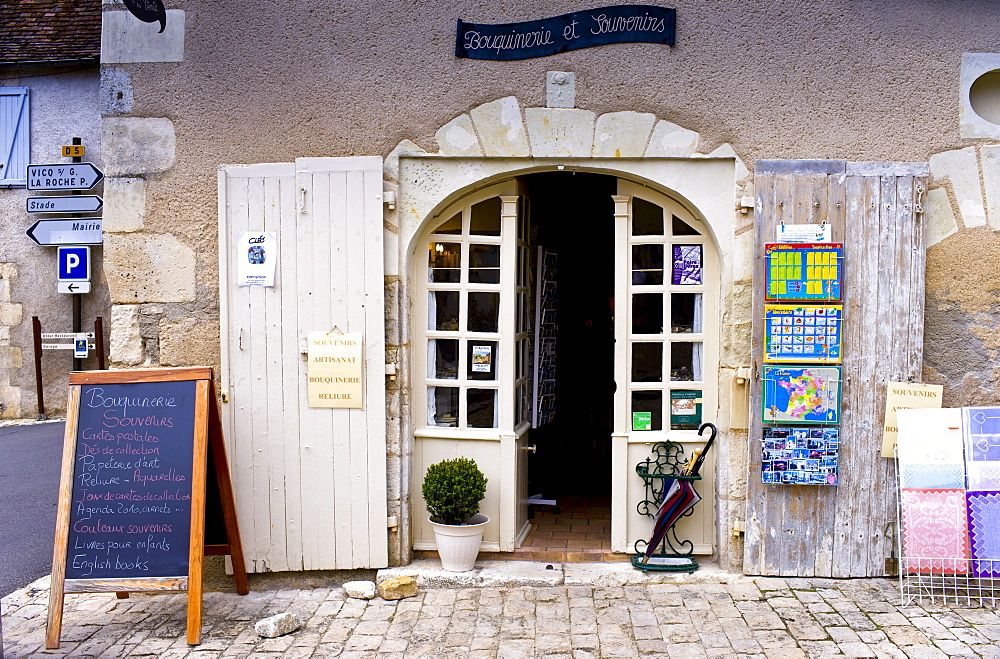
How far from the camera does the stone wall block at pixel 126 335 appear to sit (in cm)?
453

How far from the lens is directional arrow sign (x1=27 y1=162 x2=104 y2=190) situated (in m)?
7.86

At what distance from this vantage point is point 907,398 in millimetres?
4242

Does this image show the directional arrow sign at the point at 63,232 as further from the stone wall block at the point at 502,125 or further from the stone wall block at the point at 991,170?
the stone wall block at the point at 991,170

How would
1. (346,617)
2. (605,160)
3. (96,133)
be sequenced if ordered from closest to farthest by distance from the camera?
(346,617) < (605,160) < (96,133)

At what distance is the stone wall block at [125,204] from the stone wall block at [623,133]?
2.58m

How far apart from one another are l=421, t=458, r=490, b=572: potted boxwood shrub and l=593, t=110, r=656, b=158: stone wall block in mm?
1907

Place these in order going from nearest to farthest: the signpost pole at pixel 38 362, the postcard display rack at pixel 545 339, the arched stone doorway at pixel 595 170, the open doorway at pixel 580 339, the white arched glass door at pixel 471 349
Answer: the arched stone doorway at pixel 595 170 < the white arched glass door at pixel 471 349 < the postcard display rack at pixel 545 339 < the open doorway at pixel 580 339 < the signpost pole at pixel 38 362

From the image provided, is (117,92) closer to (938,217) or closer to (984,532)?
(938,217)

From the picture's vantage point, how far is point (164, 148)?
14.7 ft

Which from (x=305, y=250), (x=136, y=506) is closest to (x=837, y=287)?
(x=305, y=250)

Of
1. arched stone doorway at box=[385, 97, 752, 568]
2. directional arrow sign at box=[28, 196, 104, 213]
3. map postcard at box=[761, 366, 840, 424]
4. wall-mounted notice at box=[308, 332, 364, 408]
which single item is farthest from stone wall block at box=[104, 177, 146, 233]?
directional arrow sign at box=[28, 196, 104, 213]

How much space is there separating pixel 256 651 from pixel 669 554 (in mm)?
2310

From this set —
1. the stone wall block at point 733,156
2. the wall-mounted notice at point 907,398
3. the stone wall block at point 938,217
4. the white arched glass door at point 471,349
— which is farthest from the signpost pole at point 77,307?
the stone wall block at point 938,217

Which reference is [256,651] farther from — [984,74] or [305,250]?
[984,74]
